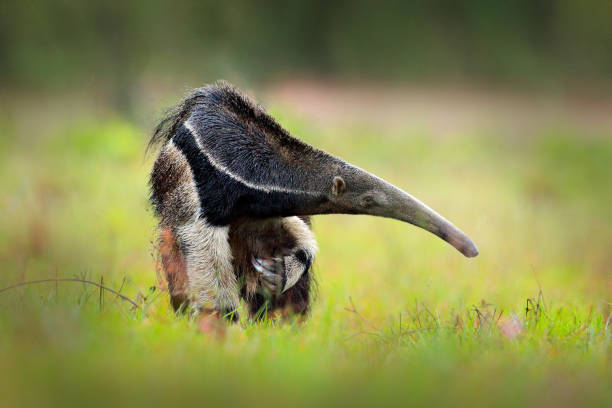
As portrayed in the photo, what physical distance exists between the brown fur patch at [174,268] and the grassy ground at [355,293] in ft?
0.29

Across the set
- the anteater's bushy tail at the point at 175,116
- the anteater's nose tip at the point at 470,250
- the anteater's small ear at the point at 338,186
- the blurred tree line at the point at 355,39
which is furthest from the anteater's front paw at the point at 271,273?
the blurred tree line at the point at 355,39

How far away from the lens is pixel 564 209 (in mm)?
10586

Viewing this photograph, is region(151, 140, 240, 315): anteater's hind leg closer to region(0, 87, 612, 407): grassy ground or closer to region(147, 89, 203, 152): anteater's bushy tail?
region(0, 87, 612, 407): grassy ground

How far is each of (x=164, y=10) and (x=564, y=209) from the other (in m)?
8.02

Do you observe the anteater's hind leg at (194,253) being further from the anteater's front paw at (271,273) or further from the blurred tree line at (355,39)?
the blurred tree line at (355,39)

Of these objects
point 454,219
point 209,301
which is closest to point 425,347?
point 209,301

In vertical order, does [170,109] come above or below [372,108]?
below

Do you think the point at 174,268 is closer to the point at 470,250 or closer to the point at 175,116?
the point at 175,116

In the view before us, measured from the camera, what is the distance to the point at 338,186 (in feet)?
13.0

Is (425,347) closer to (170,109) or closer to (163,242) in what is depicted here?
(163,242)

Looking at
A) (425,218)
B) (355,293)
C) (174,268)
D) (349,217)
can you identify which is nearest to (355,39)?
(349,217)

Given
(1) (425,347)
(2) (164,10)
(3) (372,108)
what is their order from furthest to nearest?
(3) (372,108) < (2) (164,10) < (1) (425,347)

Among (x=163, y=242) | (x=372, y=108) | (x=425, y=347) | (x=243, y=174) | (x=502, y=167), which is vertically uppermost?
(x=372, y=108)

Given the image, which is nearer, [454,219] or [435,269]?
[435,269]
